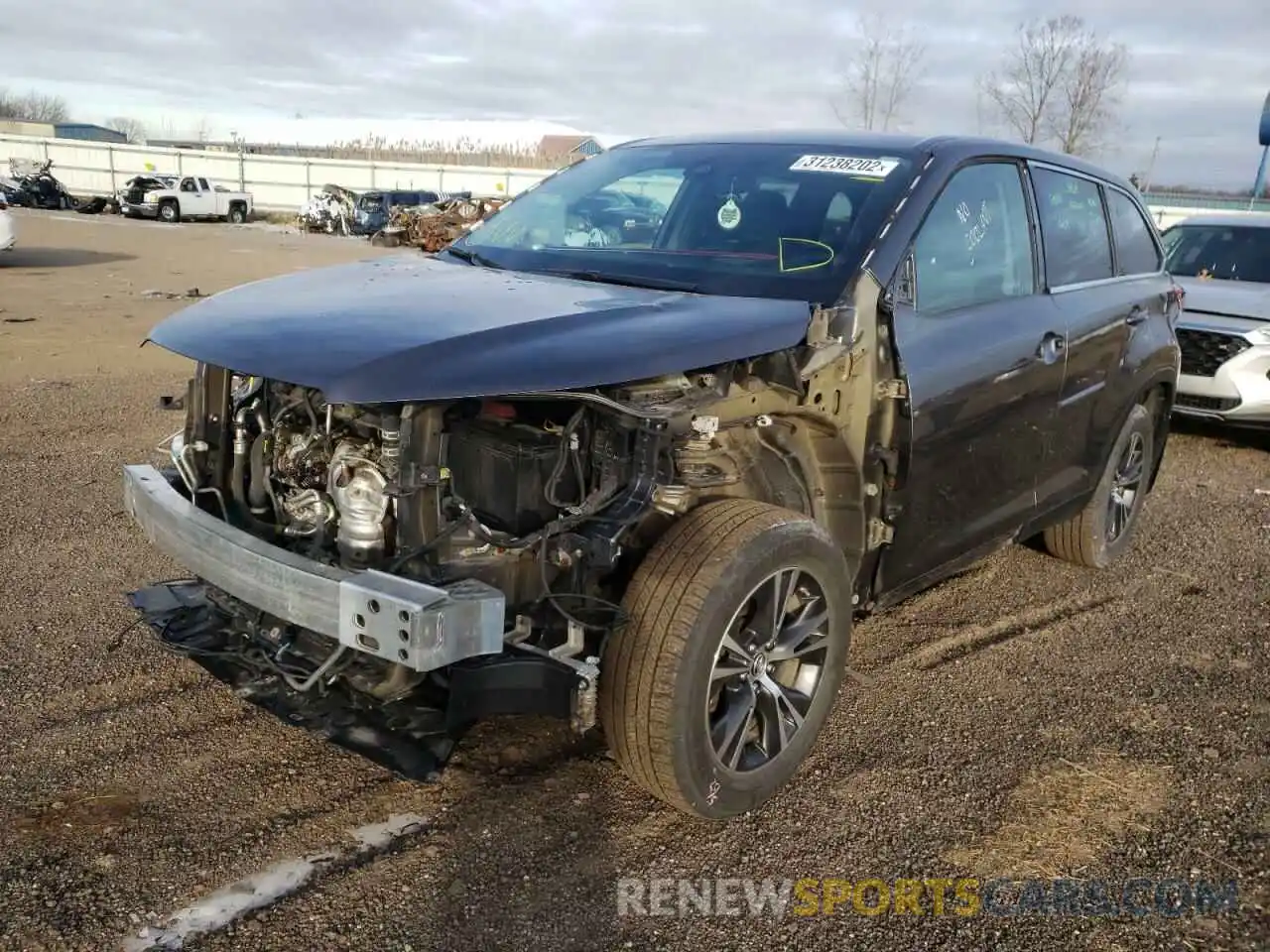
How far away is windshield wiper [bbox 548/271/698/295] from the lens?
11.0ft

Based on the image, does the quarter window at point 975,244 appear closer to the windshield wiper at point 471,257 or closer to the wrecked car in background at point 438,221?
the windshield wiper at point 471,257

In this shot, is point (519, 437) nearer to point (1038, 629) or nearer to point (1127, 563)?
point (1038, 629)

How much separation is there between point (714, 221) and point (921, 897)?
228cm

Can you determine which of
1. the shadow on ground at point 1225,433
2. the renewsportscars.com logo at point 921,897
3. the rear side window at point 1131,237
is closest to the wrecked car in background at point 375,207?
the shadow on ground at point 1225,433

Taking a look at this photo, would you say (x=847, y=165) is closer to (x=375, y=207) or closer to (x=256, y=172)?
(x=375, y=207)

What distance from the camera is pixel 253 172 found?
1874 inches

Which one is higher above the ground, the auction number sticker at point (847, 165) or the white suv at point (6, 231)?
the auction number sticker at point (847, 165)

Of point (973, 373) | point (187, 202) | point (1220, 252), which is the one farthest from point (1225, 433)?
point (187, 202)

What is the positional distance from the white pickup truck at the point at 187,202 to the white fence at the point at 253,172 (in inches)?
310

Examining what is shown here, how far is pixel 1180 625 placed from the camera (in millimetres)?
4719

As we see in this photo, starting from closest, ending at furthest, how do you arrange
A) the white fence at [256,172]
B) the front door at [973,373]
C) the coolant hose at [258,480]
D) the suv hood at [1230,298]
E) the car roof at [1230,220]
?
the coolant hose at [258,480] < the front door at [973,373] < the suv hood at [1230,298] < the car roof at [1230,220] < the white fence at [256,172]

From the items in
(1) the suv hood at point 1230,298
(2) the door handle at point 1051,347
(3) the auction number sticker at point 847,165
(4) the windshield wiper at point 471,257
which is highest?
(3) the auction number sticker at point 847,165

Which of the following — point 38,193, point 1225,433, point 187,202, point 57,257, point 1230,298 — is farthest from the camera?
point 38,193

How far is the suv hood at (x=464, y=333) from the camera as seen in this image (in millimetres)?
2406
